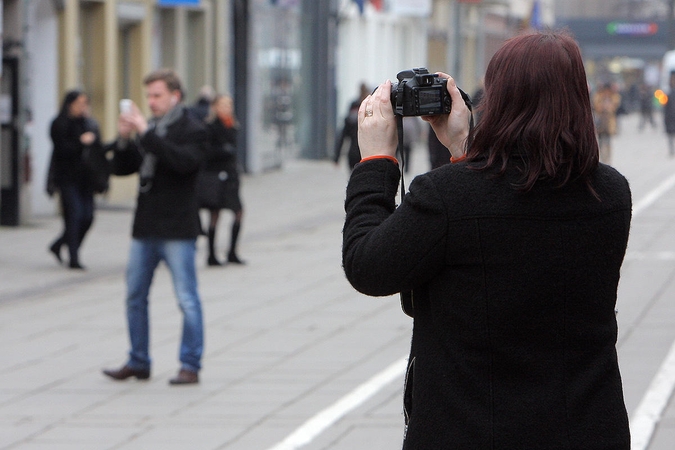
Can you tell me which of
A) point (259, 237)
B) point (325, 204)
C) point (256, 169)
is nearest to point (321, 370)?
point (259, 237)

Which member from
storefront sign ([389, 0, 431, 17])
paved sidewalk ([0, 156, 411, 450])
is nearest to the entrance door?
paved sidewalk ([0, 156, 411, 450])

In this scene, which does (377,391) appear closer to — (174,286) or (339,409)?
(339,409)

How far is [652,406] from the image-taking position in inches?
256

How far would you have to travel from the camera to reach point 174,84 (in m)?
7.60

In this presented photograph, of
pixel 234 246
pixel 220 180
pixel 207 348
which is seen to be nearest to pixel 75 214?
pixel 220 180

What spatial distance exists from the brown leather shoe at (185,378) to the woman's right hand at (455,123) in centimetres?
473

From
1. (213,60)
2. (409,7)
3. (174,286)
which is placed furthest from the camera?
(409,7)

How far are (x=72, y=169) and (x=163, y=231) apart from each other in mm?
5612

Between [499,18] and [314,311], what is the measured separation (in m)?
42.6

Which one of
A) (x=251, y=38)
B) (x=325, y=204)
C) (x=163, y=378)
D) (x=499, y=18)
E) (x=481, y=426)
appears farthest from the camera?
(x=499, y=18)

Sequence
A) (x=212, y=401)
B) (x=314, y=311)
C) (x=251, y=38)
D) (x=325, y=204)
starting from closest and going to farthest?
(x=212, y=401)
(x=314, y=311)
(x=325, y=204)
(x=251, y=38)

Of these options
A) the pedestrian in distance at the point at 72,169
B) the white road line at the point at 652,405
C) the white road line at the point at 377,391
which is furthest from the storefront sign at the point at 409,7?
the white road line at the point at 377,391

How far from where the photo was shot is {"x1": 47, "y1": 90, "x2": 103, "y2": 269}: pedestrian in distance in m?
12.5

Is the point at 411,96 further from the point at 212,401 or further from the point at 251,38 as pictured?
the point at 251,38
